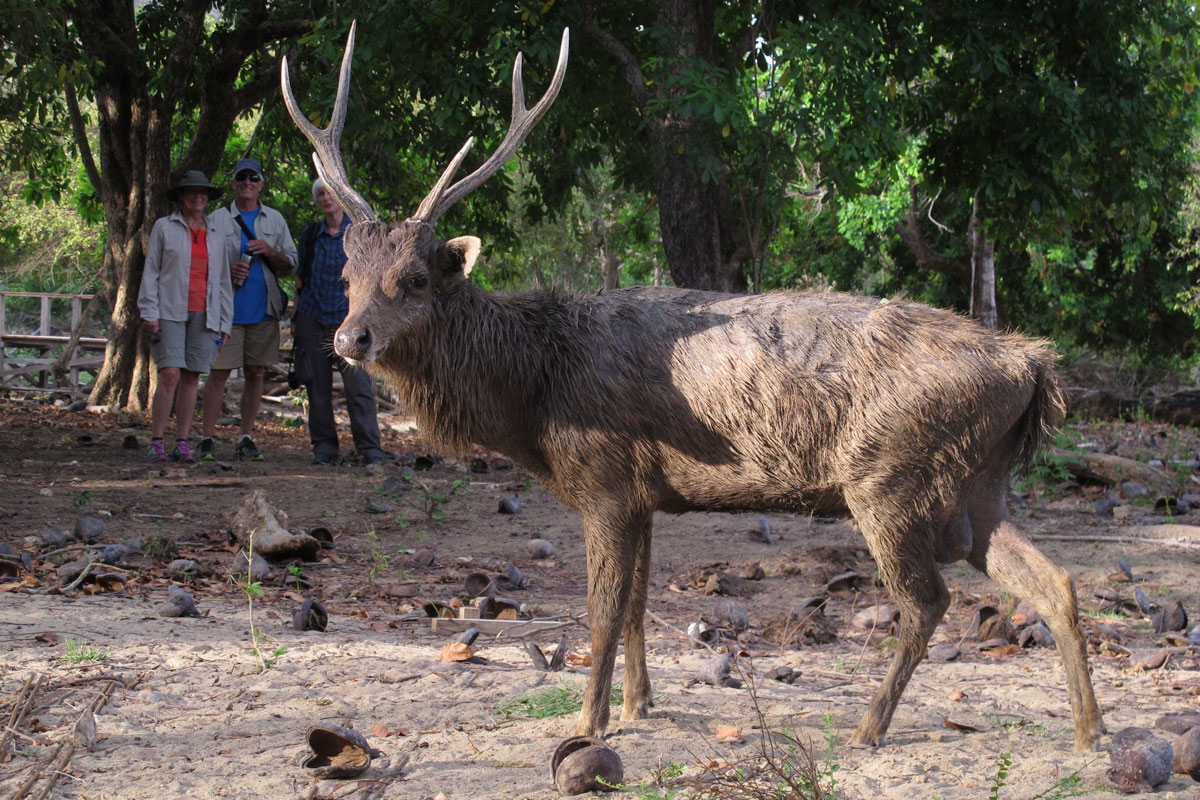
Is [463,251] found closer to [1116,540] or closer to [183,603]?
[183,603]

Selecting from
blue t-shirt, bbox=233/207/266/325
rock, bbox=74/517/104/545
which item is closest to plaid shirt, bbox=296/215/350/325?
blue t-shirt, bbox=233/207/266/325

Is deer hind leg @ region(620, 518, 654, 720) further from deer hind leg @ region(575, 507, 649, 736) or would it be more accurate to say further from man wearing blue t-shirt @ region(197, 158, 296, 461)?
man wearing blue t-shirt @ region(197, 158, 296, 461)

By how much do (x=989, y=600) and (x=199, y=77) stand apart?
10581mm

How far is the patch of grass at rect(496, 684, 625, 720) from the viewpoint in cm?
405

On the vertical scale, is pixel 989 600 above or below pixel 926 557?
below

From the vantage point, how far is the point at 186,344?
858 cm

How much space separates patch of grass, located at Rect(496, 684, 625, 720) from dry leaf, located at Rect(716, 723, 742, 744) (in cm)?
43

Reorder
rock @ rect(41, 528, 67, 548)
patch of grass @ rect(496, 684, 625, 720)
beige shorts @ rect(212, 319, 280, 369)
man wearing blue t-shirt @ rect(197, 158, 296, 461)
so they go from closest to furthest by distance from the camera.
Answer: patch of grass @ rect(496, 684, 625, 720)
rock @ rect(41, 528, 67, 548)
man wearing blue t-shirt @ rect(197, 158, 296, 461)
beige shorts @ rect(212, 319, 280, 369)

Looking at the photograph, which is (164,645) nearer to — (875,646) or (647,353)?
Result: (647,353)

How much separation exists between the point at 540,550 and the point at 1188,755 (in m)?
4.07

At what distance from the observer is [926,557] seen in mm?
3889

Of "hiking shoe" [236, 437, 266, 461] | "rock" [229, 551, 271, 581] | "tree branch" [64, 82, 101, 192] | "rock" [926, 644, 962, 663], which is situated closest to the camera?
"rock" [926, 644, 962, 663]

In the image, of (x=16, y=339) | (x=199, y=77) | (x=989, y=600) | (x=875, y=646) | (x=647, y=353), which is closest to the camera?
(x=647, y=353)

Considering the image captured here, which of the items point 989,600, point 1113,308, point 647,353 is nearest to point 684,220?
point 989,600
